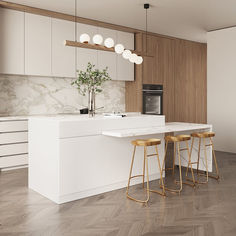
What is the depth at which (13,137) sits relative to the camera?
4750 mm

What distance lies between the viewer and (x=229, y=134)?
6352 mm

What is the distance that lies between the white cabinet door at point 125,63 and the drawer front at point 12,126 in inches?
99.8

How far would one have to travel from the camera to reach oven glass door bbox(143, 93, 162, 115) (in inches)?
271

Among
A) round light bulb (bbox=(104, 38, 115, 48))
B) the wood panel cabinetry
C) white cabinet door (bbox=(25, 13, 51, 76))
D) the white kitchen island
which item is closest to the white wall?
the wood panel cabinetry

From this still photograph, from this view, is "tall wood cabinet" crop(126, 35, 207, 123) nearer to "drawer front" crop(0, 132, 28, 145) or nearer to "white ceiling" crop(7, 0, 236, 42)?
"white ceiling" crop(7, 0, 236, 42)

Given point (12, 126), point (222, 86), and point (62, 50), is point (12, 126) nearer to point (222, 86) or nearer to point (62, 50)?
point (62, 50)

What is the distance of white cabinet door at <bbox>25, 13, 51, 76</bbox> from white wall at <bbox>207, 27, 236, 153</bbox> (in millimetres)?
3743

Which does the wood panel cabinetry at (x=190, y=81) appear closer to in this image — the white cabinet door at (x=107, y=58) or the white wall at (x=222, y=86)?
the white wall at (x=222, y=86)

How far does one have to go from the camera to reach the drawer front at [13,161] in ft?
15.3

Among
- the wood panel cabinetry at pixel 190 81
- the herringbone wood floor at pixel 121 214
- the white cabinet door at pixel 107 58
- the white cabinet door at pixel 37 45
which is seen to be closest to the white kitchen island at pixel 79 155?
the herringbone wood floor at pixel 121 214

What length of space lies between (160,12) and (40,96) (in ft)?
9.39

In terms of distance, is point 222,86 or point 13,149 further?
point 222,86

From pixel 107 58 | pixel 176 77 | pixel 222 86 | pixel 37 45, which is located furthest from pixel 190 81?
pixel 37 45

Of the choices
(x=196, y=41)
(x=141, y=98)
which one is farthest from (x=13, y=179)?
(x=196, y=41)
